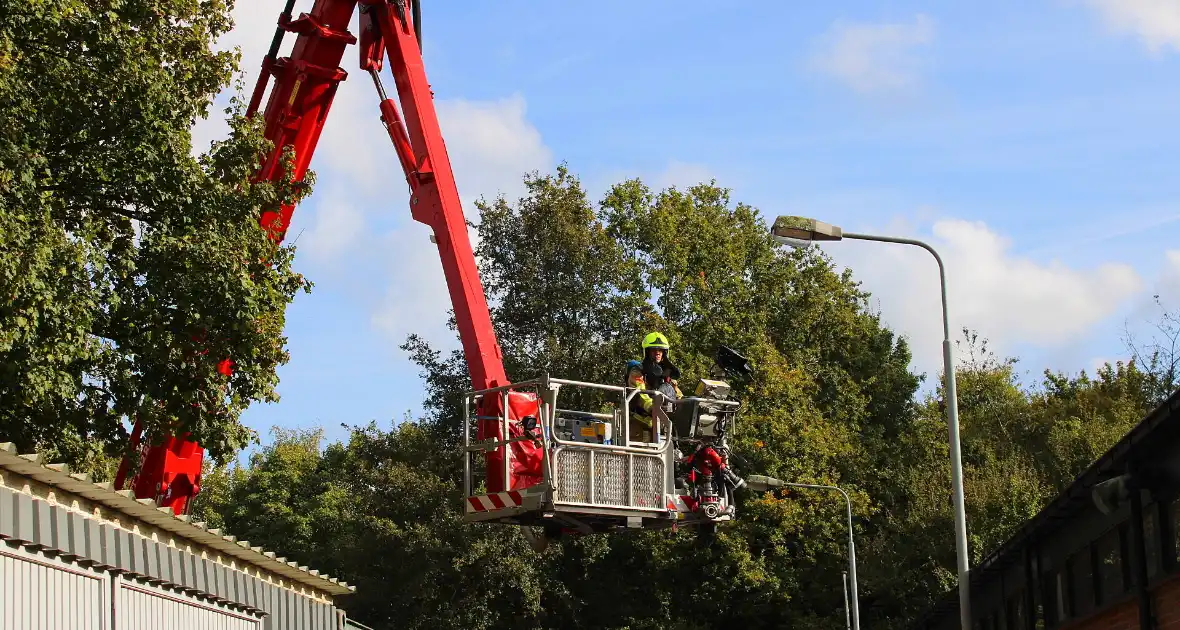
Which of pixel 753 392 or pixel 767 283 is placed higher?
pixel 767 283

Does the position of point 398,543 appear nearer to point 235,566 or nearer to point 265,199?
point 265,199

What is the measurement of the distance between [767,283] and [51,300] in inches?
1426

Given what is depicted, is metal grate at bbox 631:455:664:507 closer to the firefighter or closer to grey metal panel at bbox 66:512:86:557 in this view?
the firefighter

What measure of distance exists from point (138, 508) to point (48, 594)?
1854mm

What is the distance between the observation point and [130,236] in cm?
2261

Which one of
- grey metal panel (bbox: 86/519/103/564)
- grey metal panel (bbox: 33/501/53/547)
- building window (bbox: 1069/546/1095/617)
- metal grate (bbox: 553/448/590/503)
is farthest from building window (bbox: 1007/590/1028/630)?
grey metal panel (bbox: 33/501/53/547)

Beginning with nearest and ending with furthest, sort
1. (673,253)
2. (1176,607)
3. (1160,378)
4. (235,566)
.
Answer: (1176,607)
(235,566)
(673,253)
(1160,378)

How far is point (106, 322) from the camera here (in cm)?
2198

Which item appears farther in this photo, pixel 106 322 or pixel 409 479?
pixel 409 479

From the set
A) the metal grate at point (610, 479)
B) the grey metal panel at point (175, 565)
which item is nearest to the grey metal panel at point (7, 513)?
the grey metal panel at point (175, 565)

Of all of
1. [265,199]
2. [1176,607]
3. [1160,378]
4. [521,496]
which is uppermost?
[1160,378]

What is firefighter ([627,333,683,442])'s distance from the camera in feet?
56.6

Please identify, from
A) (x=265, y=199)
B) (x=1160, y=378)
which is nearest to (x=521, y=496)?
(x=265, y=199)

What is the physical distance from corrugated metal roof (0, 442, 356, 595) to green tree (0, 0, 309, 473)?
355 cm
